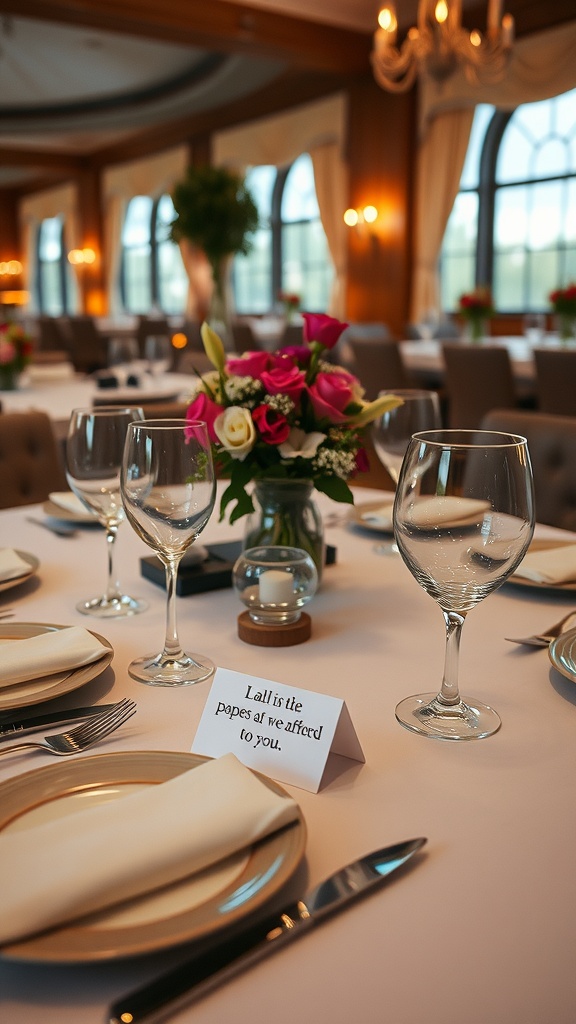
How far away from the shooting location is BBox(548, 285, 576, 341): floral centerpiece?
14.0ft

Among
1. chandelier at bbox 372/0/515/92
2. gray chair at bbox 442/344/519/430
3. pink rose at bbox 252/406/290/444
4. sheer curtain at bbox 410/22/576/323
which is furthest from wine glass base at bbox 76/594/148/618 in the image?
sheer curtain at bbox 410/22/576/323

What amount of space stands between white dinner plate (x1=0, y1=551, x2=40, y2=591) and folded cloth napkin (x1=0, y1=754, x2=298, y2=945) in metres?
0.54

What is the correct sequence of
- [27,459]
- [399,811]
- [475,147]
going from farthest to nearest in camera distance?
[475,147] < [27,459] < [399,811]

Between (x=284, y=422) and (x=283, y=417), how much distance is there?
11mm

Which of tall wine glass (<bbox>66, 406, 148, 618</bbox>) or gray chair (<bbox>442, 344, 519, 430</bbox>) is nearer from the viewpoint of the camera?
tall wine glass (<bbox>66, 406, 148, 618</bbox>)

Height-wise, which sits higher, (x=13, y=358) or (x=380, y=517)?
(x=13, y=358)

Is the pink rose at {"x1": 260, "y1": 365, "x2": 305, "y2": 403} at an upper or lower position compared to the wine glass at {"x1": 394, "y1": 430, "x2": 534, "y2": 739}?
upper

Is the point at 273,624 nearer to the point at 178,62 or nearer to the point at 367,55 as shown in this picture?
the point at 367,55

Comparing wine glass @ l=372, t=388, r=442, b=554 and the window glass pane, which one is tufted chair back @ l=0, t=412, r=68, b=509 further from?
the window glass pane

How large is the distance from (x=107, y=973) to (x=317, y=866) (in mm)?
143

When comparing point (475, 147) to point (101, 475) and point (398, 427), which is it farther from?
point (101, 475)

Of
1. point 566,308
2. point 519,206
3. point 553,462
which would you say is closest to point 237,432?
point 553,462

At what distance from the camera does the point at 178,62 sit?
30.8 feet

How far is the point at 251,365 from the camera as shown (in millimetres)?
1012
